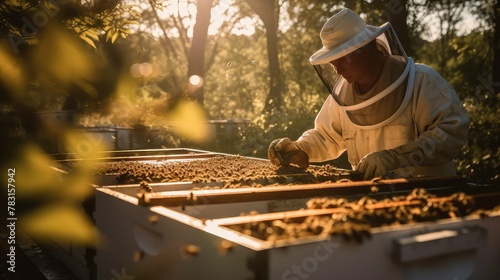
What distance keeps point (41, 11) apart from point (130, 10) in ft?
4.54

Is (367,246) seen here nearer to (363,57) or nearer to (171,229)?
(171,229)

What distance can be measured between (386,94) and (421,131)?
37cm

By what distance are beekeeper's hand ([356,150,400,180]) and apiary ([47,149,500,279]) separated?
0.44 m

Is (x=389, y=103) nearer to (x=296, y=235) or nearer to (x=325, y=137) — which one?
(x=325, y=137)

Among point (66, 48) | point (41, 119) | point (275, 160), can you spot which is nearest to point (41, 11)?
point (66, 48)

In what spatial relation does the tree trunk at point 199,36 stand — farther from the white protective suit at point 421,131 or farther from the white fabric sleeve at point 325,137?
the white protective suit at point 421,131

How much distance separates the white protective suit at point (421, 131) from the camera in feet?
9.65

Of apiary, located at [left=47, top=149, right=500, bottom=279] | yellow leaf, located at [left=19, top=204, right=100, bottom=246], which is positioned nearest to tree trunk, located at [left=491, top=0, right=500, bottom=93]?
apiary, located at [left=47, top=149, right=500, bottom=279]

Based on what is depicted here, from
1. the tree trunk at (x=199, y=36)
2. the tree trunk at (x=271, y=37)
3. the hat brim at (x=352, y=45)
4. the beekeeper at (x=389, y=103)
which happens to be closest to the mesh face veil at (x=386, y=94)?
the beekeeper at (x=389, y=103)

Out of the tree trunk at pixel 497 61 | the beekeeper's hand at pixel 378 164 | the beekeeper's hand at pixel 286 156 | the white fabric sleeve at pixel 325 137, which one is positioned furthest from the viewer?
the tree trunk at pixel 497 61

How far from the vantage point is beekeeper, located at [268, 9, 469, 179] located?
2.99 metres

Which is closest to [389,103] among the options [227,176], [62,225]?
[227,176]

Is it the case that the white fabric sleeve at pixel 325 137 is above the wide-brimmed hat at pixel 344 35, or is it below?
below

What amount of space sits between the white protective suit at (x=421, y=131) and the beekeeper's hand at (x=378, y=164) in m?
0.07
